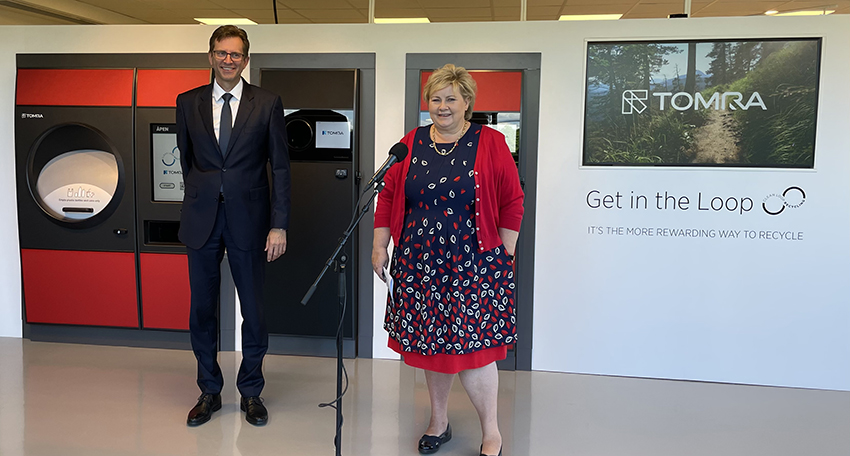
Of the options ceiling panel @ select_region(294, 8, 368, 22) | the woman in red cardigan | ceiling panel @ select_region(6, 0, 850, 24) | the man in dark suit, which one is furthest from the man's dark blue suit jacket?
ceiling panel @ select_region(294, 8, 368, 22)

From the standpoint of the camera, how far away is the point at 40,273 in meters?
4.07

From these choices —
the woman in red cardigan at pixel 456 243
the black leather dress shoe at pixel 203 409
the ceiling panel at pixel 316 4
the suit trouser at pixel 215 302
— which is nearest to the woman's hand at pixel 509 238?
the woman in red cardigan at pixel 456 243

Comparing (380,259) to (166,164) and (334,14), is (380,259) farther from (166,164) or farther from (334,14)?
(334,14)

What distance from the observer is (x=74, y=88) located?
3928mm

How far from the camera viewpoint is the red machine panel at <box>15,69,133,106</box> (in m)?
3.90

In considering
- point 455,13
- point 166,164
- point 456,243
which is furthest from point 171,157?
point 455,13

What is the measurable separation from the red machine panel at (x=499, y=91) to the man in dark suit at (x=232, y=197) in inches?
52.0

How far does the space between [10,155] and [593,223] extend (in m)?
4.00

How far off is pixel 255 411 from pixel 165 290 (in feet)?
4.88

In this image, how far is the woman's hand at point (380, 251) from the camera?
8.19 feet

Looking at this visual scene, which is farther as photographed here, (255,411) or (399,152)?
(255,411)

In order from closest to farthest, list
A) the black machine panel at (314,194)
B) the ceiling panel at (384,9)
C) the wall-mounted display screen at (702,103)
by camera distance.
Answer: the wall-mounted display screen at (702,103), the black machine panel at (314,194), the ceiling panel at (384,9)

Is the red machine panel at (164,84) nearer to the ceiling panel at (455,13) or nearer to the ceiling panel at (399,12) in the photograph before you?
the ceiling panel at (399,12)

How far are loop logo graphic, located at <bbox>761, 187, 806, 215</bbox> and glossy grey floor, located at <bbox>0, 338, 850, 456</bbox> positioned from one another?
107 cm
